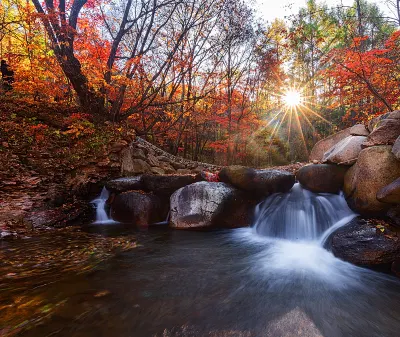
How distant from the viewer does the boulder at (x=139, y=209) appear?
6479 millimetres

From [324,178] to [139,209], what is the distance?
4.98 meters

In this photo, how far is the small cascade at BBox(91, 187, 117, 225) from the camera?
269 inches

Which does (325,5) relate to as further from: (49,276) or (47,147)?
(49,276)

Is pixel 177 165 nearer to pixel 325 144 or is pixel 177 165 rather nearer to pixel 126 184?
pixel 126 184

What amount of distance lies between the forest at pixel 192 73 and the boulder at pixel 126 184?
7.64 ft

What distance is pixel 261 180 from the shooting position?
6074 millimetres

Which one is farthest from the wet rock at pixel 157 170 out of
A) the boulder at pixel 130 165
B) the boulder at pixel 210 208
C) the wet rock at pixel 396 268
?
the wet rock at pixel 396 268

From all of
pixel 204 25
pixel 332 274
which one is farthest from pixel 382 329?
pixel 204 25

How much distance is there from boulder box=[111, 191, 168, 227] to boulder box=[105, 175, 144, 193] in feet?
1.27

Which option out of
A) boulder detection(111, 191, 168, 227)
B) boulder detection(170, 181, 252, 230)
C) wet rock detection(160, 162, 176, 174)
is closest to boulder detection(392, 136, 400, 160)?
boulder detection(170, 181, 252, 230)

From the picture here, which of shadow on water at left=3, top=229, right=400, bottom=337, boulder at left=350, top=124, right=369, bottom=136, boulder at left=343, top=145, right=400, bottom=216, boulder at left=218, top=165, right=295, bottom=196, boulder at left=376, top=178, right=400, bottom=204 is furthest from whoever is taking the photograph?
boulder at left=218, top=165, right=295, bottom=196

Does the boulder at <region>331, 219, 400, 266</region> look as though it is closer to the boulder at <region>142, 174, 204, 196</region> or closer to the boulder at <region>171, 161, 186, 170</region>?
the boulder at <region>142, 174, 204, 196</region>

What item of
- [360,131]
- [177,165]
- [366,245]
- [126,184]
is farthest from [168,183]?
[360,131]

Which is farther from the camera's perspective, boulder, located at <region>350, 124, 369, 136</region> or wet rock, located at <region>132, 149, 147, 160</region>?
wet rock, located at <region>132, 149, 147, 160</region>
